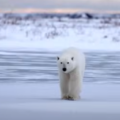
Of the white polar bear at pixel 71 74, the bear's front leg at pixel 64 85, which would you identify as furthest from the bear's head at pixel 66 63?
the bear's front leg at pixel 64 85

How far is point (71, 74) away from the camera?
5.07 metres

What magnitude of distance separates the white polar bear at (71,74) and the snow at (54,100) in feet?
0.49

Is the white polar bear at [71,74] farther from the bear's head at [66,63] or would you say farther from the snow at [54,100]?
the snow at [54,100]

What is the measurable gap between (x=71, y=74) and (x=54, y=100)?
0.39m

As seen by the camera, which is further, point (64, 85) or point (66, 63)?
point (64, 85)

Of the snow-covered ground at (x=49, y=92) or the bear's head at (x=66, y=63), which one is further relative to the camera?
the bear's head at (x=66, y=63)

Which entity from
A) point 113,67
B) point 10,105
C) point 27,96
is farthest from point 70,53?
point 113,67

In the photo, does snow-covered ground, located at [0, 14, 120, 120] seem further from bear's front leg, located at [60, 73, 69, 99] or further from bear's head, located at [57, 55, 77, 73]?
bear's head, located at [57, 55, 77, 73]

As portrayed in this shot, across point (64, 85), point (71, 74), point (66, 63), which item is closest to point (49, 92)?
point (64, 85)

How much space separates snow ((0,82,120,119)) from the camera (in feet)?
13.2

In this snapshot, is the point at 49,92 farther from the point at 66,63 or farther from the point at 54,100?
the point at 66,63

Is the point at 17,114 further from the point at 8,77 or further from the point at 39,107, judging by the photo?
the point at 8,77

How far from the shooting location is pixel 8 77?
736 cm

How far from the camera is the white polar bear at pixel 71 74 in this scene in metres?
4.89
